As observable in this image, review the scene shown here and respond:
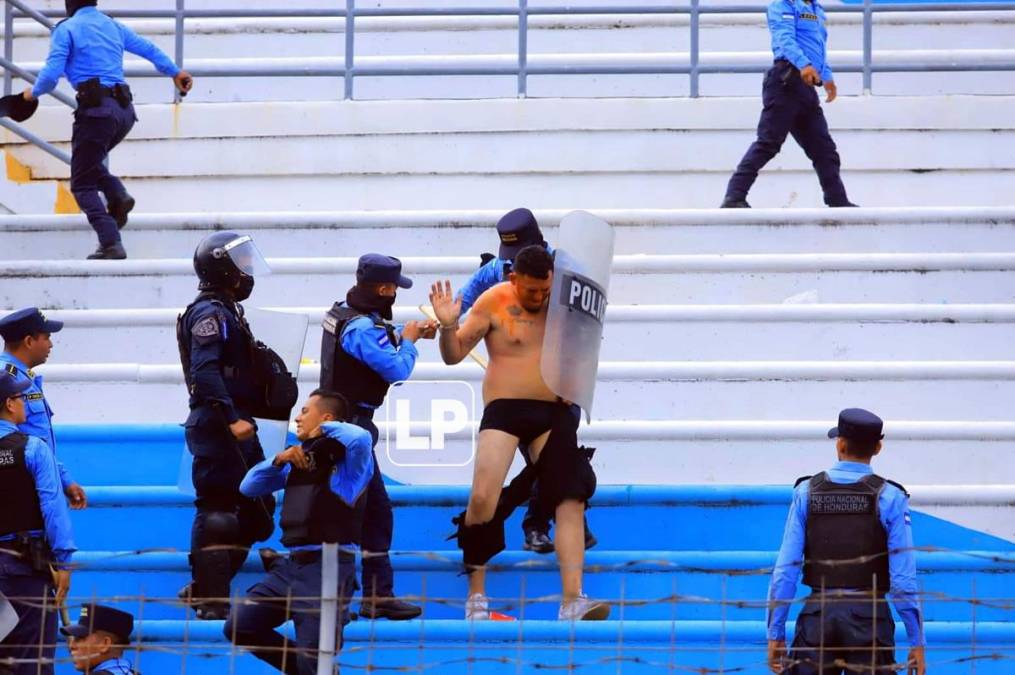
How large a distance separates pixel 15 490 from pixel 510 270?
2.35 meters

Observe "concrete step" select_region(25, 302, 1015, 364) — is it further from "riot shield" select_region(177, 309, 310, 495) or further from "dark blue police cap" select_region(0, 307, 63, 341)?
"dark blue police cap" select_region(0, 307, 63, 341)

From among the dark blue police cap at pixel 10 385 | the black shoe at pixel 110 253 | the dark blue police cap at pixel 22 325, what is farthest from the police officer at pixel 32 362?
the black shoe at pixel 110 253

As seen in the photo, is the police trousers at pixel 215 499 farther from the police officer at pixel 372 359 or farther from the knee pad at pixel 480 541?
the knee pad at pixel 480 541

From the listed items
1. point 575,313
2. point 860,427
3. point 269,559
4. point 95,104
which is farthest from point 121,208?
point 860,427

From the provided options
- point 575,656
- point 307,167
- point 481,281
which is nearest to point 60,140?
point 307,167

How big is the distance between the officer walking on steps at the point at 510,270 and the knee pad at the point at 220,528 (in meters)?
1.25

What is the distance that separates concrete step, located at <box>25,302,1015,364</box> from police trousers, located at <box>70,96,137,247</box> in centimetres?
155

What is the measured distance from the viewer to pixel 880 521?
6836 mm

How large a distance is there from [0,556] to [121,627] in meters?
0.53

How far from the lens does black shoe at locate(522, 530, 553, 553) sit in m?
8.26

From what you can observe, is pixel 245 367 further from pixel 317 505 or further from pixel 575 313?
pixel 575 313

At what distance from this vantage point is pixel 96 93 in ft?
34.7

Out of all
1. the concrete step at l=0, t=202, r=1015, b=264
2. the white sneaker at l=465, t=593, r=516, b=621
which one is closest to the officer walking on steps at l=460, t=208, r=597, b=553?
the white sneaker at l=465, t=593, r=516, b=621

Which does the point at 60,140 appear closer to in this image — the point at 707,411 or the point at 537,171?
the point at 537,171
